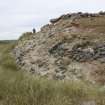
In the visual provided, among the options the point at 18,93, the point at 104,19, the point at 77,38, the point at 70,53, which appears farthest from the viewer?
the point at 104,19

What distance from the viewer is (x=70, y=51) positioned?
53.1ft

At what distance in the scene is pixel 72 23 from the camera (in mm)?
19828

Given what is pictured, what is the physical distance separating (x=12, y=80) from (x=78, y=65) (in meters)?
5.67

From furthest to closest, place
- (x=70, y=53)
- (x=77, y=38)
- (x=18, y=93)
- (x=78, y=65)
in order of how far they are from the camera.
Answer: (x=77, y=38) < (x=70, y=53) < (x=78, y=65) < (x=18, y=93)

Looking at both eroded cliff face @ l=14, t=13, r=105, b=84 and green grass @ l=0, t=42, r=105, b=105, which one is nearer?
green grass @ l=0, t=42, r=105, b=105

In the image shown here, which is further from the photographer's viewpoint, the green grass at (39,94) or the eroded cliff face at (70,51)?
the eroded cliff face at (70,51)

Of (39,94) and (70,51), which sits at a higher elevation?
(70,51)

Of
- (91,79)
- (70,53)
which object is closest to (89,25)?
(70,53)

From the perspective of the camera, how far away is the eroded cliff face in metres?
14.0

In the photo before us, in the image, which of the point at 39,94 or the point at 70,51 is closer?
the point at 39,94

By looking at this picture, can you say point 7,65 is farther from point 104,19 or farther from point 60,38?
point 104,19

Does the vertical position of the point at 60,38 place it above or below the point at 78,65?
above

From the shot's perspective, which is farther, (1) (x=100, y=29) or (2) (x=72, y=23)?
(2) (x=72, y=23)

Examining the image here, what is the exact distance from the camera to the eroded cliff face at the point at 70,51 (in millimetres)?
14023
